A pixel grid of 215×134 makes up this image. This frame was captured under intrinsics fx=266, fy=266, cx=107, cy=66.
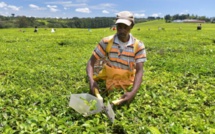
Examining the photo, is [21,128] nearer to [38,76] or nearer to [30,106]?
[30,106]

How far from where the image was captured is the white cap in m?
4.50

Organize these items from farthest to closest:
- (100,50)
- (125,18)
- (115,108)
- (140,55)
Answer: (100,50) < (140,55) < (125,18) < (115,108)

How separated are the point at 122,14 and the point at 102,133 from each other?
2126 millimetres

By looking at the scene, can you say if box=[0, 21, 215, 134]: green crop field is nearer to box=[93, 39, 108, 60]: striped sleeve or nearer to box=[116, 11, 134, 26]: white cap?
box=[93, 39, 108, 60]: striped sleeve

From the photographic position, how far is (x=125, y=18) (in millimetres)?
4562

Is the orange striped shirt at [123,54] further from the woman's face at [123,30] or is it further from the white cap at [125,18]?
the white cap at [125,18]

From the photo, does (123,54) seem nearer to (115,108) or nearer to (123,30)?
(123,30)

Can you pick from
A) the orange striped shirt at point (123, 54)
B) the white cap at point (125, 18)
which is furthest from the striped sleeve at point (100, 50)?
the white cap at point (125, 18)

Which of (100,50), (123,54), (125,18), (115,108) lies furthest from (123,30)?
(115,108)

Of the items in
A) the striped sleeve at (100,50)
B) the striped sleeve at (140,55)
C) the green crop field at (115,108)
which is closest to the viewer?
the green crop field at (115,108)

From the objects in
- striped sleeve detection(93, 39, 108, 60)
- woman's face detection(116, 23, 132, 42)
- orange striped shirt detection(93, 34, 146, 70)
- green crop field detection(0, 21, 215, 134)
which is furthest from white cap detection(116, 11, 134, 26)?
green crop field detection(0, 21, 215, 134)

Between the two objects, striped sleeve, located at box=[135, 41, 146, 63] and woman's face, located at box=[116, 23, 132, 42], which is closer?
woman's face, located at box=[116, 23, 132, 42]

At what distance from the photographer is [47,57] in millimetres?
9352

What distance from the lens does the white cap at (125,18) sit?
4.50m
